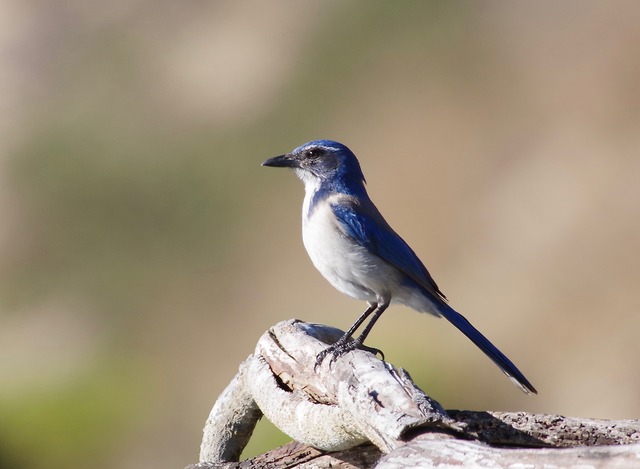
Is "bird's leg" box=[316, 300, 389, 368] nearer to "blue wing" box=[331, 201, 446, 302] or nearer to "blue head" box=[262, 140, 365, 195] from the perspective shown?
"blue wing" box=[331, 201, 446, 302]

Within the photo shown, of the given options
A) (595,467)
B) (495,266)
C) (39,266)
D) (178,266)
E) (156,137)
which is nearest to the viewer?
(595,467)

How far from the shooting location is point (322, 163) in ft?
23.9

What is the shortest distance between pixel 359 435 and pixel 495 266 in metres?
8.73

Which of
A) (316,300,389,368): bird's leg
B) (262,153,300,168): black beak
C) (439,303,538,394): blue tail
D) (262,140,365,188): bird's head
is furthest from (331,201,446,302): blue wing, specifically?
(262,153,300,168): black beak

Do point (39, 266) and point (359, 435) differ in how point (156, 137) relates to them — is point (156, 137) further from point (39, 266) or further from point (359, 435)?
point (359, 435)

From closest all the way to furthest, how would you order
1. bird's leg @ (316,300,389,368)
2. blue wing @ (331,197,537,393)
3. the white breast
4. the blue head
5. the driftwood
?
the driftwood < bird's leg @ (316,300,389,368) < the white breast < blue wing @ (331,197,537,393) < the blue head

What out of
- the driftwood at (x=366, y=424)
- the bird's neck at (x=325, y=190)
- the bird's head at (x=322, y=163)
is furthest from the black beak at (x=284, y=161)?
the driftwood at (x=366, y=424)

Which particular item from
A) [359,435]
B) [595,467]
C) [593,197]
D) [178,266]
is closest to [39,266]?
[178,266]

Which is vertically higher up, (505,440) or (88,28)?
(88,28)

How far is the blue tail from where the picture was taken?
624 centimetres

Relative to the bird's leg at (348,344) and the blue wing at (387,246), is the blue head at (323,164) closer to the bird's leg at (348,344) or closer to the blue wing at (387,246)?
the blue wing at (387,246)

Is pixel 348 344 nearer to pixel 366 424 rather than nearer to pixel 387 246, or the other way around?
pixel 387 246

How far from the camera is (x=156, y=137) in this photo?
1716 cm

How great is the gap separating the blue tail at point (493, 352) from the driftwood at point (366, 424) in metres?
0.87
